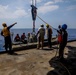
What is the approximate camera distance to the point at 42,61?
35.4 feet

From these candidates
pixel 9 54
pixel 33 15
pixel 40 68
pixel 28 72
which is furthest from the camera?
pixel 33 15

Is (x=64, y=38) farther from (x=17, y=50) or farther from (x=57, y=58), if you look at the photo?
(x=17, y=50)

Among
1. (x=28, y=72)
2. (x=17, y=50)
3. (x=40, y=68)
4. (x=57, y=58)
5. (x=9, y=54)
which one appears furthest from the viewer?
(x=17, y=50)

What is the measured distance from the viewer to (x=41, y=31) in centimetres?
1474

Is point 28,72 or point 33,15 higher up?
point 33,15

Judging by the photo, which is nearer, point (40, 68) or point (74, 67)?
point (40, 68)

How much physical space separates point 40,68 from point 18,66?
1.08 metres

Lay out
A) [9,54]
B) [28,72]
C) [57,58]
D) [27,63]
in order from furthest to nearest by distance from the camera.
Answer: [9,54] → [57,58] → [27,63] → [28,72]

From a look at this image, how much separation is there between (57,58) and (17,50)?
385cm

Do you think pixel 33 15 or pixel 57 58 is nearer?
pixel 57 58

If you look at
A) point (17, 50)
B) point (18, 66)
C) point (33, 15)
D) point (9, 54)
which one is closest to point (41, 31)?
point (17, 50)

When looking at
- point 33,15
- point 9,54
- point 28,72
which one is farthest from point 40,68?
point 33,15

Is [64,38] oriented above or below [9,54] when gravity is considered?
above

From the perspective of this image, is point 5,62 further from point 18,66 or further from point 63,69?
point 63,69
